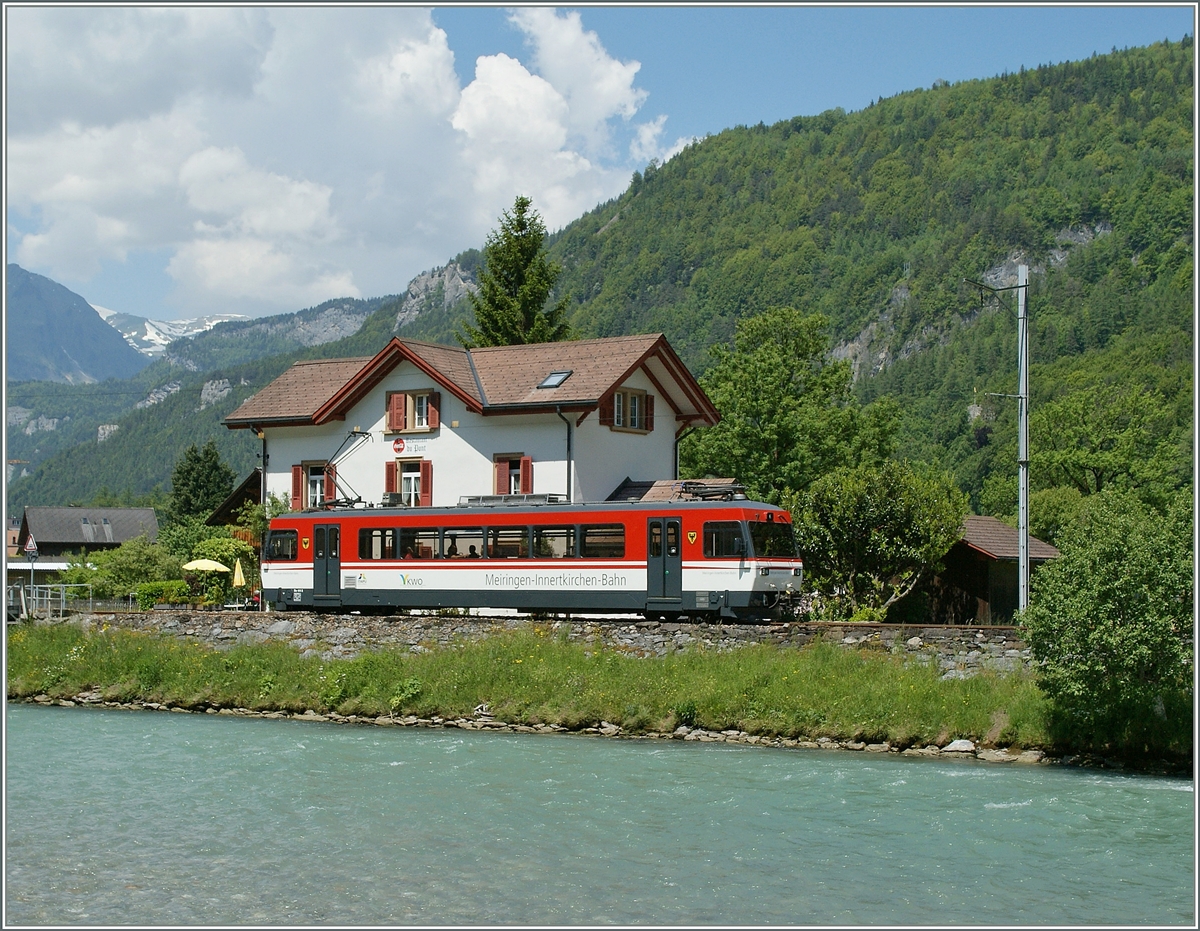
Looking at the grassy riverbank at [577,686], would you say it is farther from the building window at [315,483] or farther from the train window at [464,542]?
the building window at [315,483]

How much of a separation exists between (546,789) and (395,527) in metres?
13.0

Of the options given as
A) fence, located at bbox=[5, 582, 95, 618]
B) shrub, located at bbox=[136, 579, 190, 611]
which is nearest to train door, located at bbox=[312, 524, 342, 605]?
fence, located at bbox=[5, 582, 95, 618]

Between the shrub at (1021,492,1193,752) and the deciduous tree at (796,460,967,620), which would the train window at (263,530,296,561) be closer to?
the deciduous tree at (796,460,967,620)

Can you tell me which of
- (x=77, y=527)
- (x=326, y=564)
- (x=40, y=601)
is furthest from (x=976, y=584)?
(x=77, y=527)

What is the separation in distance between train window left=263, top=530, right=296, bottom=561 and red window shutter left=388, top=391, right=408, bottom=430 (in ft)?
21.4

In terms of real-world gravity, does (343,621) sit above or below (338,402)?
below

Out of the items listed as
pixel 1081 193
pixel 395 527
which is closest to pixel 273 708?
pixel 395 527

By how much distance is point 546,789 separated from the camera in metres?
19.7

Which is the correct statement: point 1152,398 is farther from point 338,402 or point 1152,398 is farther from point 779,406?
point 338,402

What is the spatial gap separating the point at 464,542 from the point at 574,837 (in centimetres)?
1479

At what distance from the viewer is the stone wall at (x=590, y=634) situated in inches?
966

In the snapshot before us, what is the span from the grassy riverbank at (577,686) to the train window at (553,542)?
2086 mm

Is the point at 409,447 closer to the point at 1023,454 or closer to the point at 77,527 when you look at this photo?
the point at 1023,454

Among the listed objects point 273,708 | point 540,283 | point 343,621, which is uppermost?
point 540,283
